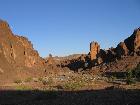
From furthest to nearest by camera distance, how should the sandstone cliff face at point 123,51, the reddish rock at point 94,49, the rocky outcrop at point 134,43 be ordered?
the reddish rock at point 94,49
the sandstone cliff face at point 123,51
the rocky outcrop at point 134,43

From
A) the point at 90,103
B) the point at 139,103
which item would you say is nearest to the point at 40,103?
the point at 90,103

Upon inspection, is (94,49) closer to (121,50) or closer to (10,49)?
(121,50)

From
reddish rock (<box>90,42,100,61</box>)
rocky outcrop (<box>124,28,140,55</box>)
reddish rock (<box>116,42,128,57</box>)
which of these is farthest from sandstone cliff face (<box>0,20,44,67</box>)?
reddish rock (<box>90,42,100,61</box>)

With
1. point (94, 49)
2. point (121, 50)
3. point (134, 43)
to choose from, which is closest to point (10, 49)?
point (134, 43)

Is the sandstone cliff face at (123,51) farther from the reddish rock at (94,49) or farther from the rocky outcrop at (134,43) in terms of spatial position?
the reddish rock at (94,49)

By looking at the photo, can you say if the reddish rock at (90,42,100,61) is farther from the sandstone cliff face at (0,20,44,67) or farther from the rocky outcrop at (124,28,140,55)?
the sandstone cliff face at (0,20,44,67)

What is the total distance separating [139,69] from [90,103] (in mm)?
38054


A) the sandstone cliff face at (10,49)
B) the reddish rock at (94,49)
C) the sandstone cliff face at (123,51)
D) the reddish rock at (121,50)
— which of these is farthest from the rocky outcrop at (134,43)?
the sandstone cliff face at (10,49)

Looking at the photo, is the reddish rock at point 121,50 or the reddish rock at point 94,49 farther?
the reddish rock at point 94,49

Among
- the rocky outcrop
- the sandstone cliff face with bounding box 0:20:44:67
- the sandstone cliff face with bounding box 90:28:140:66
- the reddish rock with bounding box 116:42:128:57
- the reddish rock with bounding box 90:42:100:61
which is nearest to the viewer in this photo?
the sandstone cliff face with bounding box 0:20:44:67

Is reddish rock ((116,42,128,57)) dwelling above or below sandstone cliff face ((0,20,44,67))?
above

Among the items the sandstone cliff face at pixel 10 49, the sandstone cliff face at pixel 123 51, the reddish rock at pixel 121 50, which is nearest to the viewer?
the sandstone cliff face at pixel 10 49

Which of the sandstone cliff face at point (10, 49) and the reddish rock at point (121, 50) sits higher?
the reddish rock at point (121, 50)

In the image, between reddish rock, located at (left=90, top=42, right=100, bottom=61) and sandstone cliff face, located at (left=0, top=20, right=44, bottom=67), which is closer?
sandstone cliff face, located at (left=0, top=20, right=44, bottom=67)
